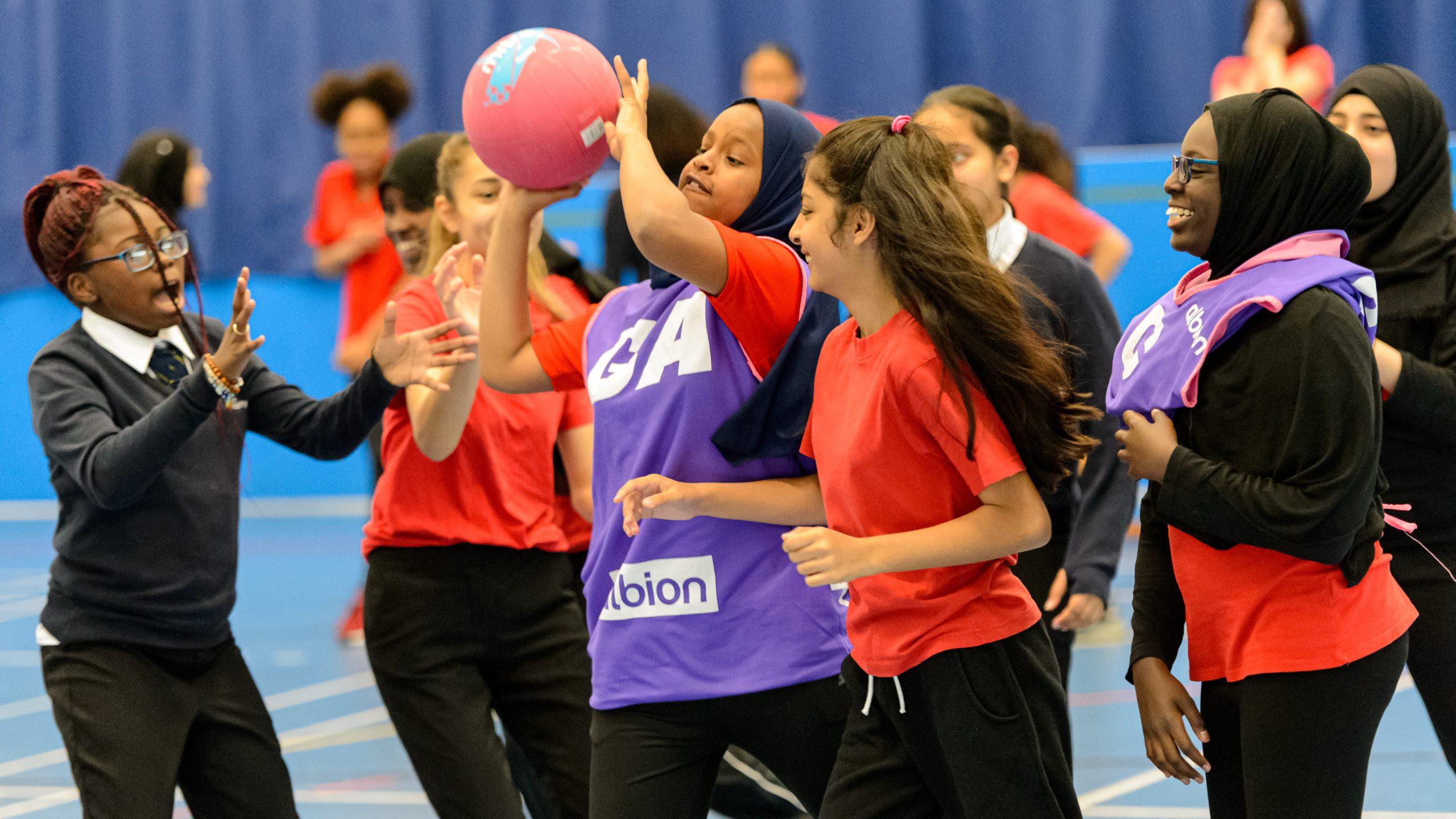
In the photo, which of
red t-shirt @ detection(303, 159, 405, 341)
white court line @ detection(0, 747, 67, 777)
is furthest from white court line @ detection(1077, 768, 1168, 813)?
red t-shirt @ detection(303, 159, 405, 341)

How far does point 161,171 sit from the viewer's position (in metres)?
6.64

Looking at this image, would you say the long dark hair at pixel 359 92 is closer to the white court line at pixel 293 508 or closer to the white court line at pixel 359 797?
the white court line at pixel 293 508

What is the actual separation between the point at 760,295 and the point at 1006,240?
3.92 ft

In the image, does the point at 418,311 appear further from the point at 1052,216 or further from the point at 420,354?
the point at 1052,216

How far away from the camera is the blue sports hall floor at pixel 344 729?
4.43 meters

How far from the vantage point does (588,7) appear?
9.88 metres

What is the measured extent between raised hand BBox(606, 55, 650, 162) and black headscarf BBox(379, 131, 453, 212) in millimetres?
1220

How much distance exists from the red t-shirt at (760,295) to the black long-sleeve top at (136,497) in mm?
1009

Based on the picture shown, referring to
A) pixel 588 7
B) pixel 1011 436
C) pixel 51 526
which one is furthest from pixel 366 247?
pixel 1011 436

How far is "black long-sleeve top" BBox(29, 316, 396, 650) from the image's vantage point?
2908 mm

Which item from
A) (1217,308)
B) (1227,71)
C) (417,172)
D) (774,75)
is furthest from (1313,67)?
(1217,308)

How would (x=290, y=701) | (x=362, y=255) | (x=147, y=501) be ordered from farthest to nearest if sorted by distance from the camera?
1. (x=362, y=255)
2. (x=290, y=701)
3. (x=147, y=501)

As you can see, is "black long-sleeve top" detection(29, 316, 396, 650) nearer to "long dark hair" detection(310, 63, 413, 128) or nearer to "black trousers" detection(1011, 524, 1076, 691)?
"black trousers" detection(1011, 524, 1076, 691)

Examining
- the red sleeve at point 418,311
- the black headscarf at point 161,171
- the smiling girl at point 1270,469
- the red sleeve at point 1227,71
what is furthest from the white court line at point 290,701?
the red sleeve at point 1227,71
